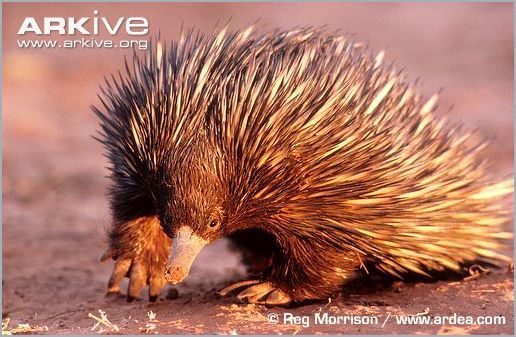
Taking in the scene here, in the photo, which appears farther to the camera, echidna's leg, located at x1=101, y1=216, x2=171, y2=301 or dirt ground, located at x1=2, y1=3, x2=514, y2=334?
echidna's leg, located at x1=101, y1=216, x2=171, y2=301

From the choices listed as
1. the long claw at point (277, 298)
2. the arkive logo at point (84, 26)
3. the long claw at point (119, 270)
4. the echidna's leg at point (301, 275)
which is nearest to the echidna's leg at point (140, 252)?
the long claw at point (119, 270)

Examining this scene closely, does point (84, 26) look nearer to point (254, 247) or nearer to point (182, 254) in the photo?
point (254, 247)

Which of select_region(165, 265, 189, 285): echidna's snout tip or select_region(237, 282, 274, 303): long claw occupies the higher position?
select_region(165, 265, 189, 285): echidna's snout tip

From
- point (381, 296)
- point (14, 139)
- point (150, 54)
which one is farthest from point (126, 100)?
point (14, 139)

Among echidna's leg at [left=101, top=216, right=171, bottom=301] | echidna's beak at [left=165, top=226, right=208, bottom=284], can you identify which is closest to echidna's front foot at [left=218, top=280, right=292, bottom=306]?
echidna's leg at [left=101, top=216, right=171, bottom=301]

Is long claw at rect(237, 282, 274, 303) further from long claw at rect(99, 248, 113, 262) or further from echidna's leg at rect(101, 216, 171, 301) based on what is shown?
long claw at rect(99, 248, 113, 262)

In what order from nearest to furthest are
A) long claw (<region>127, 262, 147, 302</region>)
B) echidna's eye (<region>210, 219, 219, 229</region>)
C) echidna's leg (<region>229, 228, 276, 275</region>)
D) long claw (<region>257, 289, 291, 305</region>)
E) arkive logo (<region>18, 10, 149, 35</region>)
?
echidna's eye (<region>210, 219, 219, 229</region>), long claw (<region>257, 289, 291, 305</region>), echidna's leg (<region>229, 228, 276, 275</region>), arkive logo (<region>18, 10, 149, 35</region>), long claw (<region>127, 262, 147, 302</region>)
